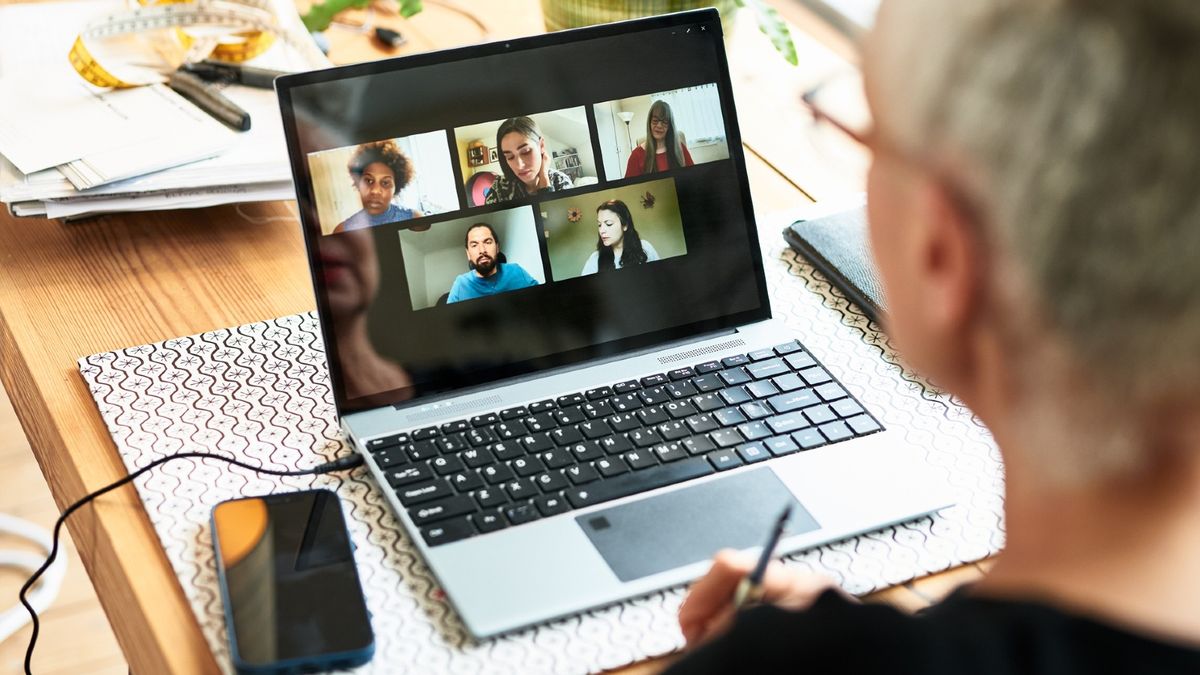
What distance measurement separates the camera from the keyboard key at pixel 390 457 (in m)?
0.80

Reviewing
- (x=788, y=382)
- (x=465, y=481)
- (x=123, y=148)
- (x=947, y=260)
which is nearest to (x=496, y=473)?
(x=465, y=481)

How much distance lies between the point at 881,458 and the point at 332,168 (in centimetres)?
42

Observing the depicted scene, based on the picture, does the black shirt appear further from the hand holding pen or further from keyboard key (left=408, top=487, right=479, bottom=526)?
keyboard key (left=408, top=487, right=479, bottom=526)

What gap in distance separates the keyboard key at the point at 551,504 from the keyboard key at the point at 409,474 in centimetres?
7

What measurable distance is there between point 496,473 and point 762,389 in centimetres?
21

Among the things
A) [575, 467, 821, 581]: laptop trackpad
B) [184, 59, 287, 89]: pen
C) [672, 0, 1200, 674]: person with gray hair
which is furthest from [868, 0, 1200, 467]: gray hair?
[184, 59, 287, 89]: pen

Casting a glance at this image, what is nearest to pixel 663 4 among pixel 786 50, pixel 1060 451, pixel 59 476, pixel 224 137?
pixel 786 50

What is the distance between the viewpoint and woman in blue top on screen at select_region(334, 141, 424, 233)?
2.81 ft

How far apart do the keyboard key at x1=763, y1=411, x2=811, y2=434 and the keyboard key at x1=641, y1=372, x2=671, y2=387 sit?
8 cm

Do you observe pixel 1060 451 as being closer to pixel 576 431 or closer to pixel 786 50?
pixel 576 431

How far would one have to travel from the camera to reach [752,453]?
83 centimetres

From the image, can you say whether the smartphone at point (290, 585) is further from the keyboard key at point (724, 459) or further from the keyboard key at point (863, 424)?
the keyboard key at point (863, 424)

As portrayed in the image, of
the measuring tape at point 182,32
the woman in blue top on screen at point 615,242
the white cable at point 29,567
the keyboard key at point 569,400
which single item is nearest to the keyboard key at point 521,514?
the keyboard key at point 569,400

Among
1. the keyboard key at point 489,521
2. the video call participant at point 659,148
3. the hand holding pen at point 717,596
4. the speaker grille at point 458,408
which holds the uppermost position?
the video call participant at point 659,148
